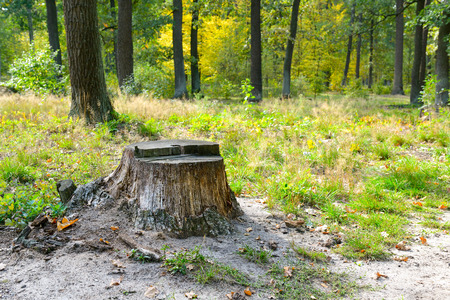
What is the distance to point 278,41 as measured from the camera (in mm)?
17547

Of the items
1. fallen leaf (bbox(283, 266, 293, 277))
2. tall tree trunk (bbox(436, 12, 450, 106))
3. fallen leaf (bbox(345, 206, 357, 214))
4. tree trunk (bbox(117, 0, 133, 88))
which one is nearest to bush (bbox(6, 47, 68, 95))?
tree trunk (bbox(117, 0, 133, 88))

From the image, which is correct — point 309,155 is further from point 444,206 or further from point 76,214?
point 76,214

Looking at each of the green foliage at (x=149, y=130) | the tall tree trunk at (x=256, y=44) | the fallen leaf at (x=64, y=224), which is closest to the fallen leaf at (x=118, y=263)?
the fallen leaf at (x=64, y=224)

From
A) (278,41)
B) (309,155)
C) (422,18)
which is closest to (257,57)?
(278,41)

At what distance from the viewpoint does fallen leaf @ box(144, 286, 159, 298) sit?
2384mm

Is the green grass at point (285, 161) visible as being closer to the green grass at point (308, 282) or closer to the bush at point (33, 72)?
the green grass at point (308, 282)

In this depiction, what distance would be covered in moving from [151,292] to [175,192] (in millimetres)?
1017

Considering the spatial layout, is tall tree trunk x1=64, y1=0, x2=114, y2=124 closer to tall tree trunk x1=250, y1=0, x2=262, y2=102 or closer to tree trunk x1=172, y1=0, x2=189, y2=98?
tall tree trunk x1=250, y1=0, x2=262, y2=102

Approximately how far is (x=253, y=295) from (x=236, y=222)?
1243 mm

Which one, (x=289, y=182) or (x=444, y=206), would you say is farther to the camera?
(x=289, y=182)

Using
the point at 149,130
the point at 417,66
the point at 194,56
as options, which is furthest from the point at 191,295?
the point at 194,56

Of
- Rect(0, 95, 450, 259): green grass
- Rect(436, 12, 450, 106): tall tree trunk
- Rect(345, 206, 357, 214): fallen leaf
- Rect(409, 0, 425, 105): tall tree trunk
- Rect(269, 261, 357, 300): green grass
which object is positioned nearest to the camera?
Rect(269, 261, 357, 300): green grass

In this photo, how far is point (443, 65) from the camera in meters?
10.2

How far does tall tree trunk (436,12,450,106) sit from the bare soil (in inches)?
301
